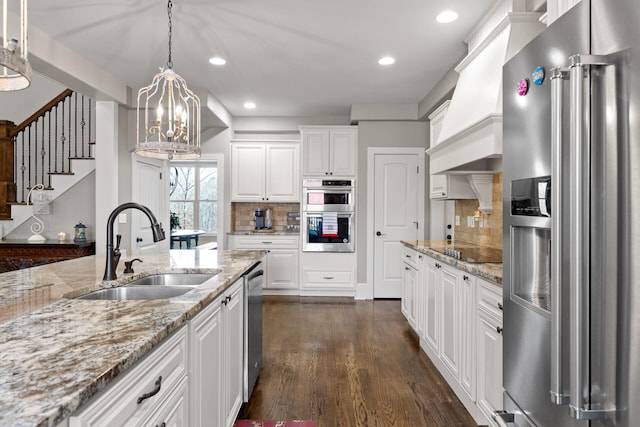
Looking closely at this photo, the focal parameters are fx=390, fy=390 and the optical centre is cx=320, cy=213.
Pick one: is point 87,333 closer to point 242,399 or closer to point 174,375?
point 174,375

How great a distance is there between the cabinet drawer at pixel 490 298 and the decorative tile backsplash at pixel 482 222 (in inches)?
43.2

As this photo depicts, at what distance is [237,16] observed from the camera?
2949mm

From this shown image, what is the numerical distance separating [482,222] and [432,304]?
968mm

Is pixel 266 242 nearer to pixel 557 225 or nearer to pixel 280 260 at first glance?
pixel 280 260

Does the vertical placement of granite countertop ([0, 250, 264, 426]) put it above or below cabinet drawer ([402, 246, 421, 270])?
above

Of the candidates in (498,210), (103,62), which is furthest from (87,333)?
(103,62)

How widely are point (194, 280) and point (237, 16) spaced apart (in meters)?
2.02

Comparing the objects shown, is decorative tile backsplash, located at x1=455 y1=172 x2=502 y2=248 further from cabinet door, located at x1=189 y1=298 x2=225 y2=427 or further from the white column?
the white column

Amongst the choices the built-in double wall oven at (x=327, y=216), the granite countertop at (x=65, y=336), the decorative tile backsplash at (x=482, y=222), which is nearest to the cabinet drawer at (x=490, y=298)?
the decorative tile backsplash at (x=482, y=222)

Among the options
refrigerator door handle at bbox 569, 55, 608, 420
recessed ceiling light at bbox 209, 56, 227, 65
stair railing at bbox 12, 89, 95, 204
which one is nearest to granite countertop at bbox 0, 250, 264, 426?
refrigerator door handle at bbox 569, 55, 608, 420

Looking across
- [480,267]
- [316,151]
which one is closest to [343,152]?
[316,151]

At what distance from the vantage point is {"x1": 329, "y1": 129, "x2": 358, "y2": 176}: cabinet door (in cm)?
555

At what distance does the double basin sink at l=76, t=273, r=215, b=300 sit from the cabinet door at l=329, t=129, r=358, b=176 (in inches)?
142

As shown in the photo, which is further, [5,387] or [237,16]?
[237,16]
